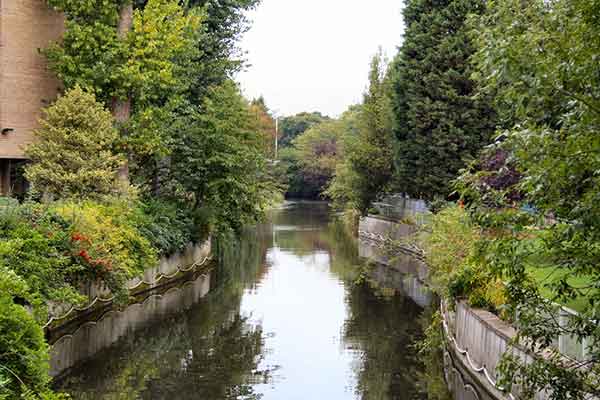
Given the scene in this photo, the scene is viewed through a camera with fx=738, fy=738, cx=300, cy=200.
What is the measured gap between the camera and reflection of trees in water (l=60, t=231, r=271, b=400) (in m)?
12.7

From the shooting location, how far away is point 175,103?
25375mm

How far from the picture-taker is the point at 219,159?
2652cm

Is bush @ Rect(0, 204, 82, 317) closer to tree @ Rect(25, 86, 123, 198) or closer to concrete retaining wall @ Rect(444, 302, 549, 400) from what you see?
tree @ Rect(25, 86, 123, 198)

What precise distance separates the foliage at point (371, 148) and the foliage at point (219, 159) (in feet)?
41.2

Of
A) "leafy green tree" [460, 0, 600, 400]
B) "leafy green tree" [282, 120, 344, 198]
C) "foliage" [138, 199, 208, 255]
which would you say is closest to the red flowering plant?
"foliage" [138, 199, 208, 255]

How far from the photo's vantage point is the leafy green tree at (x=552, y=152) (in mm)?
5234

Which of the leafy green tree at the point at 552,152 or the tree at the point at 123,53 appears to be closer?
the leafy green tree at the point at 552,152

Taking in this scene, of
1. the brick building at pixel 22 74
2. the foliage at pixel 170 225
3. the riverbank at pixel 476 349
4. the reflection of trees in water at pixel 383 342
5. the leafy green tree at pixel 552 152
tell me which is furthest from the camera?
the brick building at pixel 22 74

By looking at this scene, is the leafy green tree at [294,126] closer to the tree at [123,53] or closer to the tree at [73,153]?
the tree at [123,53]

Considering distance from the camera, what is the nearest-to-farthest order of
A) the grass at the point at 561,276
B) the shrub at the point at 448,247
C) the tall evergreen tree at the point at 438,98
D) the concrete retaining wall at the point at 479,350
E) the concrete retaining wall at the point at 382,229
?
the concrete retaining wall at the point at 479,350 < the grass at the point at 561,276 < the shrub at the point at 448,247 < the tall evergreen tree at the point at 438,98 < the concrete retaining wall at the point at 382,229

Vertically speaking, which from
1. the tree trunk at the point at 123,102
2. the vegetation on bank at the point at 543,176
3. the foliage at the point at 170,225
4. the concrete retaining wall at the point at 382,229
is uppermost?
the tree trunk at the point at 123,102

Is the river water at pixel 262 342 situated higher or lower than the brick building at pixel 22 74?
lower

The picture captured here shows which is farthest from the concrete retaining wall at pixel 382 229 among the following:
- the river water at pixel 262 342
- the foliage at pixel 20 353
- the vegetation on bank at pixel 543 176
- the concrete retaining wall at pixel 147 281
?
the vegetation on bank at pixel 543 176

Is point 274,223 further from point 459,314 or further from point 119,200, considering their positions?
point 459,314
